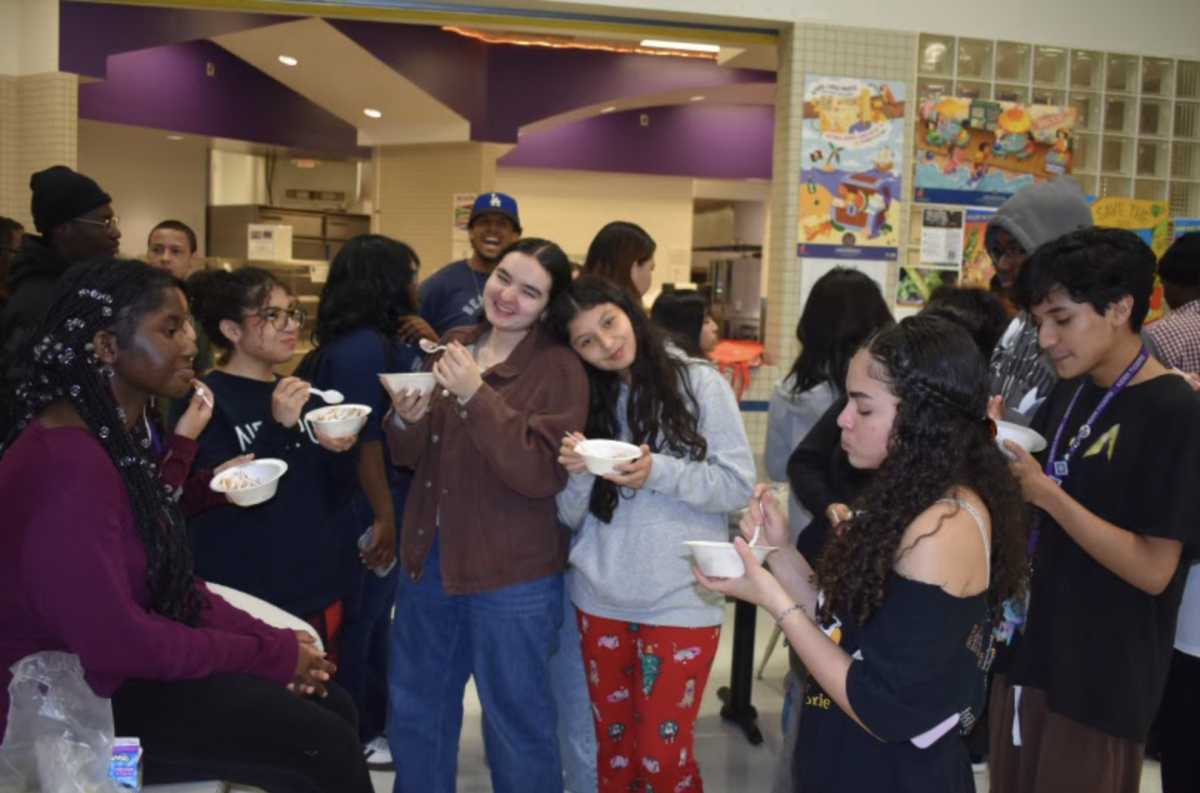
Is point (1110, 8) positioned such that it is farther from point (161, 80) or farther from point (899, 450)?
point (161, 80)

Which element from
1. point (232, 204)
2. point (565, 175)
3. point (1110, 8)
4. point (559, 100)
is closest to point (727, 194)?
point (565, 175)

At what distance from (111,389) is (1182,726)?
8.28 ft

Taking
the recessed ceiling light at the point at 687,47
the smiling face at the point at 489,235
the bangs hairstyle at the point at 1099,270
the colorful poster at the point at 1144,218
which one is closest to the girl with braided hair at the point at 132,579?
the bangs hairstyle at the point at 1099,270

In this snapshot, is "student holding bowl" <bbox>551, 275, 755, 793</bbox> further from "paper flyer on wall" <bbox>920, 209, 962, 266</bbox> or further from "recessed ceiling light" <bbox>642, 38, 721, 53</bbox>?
"recessed ceiling light" <bbox>642, 38, 721, 53</bbox>

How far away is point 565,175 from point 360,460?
8.07m

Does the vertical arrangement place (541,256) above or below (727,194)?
below

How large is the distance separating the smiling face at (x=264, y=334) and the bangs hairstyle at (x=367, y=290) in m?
0.36

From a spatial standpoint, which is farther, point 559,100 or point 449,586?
point 559,100

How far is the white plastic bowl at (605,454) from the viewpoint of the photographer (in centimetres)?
229

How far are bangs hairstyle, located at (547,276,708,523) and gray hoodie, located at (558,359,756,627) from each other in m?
0.03

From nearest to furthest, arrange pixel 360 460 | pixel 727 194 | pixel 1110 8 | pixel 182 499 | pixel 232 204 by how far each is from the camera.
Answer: pixel 182 499 → pixel 360 460 → pixel 1110 8 → pixel 232 204 → pixel 727 194

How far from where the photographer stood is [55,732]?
1674mm

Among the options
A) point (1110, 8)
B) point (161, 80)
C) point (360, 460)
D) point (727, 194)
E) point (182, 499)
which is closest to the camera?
point (182, 499)

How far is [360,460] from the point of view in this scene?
3051 millimetres
